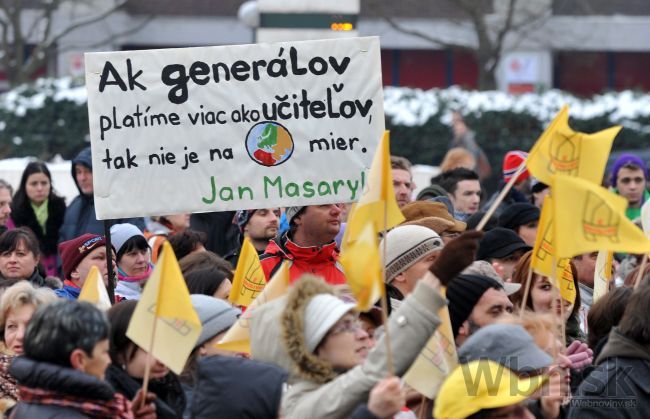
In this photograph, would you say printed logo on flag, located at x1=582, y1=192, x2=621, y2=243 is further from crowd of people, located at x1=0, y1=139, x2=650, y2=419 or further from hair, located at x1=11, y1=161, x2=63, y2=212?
hair, located at x1=11, y1=161, x2=63, y2=212

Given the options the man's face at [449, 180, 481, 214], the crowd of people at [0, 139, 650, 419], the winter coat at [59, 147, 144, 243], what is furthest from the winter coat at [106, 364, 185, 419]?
the man's face at [449, 180, 481, 214]

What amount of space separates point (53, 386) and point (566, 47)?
2887cm

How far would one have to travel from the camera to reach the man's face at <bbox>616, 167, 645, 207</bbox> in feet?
37.7

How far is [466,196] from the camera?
11023mm

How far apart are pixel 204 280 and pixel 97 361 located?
191 centimetres

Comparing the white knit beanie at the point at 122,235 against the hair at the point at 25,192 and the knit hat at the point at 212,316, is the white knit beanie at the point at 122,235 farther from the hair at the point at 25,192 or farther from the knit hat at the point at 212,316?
the hair at the point at 25,192

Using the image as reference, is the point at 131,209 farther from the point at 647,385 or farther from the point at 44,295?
the point at 647,385

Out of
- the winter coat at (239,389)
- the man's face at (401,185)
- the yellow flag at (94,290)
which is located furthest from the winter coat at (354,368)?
the man's face at (401,185)

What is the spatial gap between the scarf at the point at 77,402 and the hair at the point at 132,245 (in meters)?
3.45

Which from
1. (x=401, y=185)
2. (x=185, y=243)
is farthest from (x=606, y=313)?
(x=401, y=185)

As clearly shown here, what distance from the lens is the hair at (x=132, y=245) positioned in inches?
332

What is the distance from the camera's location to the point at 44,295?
6.52 metres

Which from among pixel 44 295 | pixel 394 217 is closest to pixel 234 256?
pixel 44 295

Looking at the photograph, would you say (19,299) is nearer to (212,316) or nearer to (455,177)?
(212,316)
